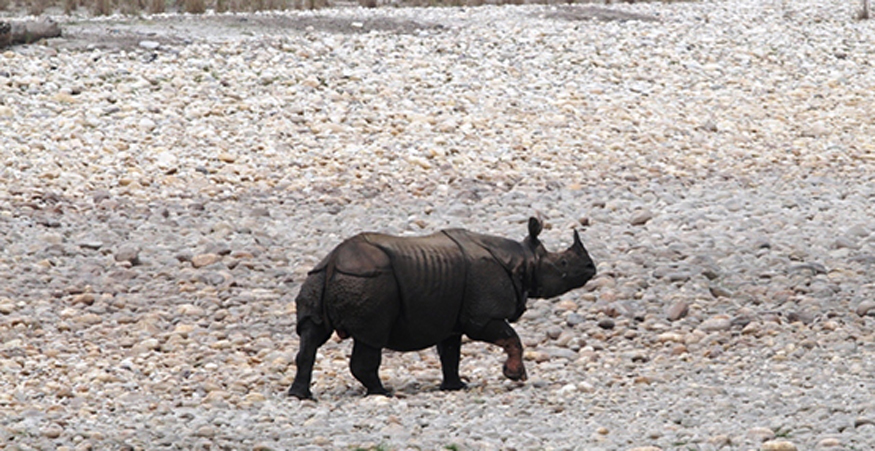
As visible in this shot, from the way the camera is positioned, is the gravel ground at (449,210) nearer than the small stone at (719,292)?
Yes

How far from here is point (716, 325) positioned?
10.4 metres

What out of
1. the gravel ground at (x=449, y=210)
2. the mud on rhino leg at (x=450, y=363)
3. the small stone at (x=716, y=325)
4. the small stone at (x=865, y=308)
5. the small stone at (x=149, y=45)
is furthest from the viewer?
the small stone at (x=149, y=45)

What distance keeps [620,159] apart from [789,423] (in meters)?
8.64

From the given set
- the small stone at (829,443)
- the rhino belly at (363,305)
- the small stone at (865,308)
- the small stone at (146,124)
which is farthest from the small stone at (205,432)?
the small stone at (146,124)

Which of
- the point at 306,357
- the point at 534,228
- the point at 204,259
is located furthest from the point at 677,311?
the point at 204,259

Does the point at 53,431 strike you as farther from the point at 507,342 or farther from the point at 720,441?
the point at 720,441

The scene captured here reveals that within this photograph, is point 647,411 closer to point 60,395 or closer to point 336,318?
point 336,318

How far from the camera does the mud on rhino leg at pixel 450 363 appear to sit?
29.6 ft

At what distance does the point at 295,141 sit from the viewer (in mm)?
15930

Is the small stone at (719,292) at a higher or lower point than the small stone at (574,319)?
higher

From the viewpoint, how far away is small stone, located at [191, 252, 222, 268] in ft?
40.9

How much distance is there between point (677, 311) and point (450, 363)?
250 cm

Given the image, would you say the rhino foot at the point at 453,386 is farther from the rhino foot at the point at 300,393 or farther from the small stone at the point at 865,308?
the small stone at the point at 865,308

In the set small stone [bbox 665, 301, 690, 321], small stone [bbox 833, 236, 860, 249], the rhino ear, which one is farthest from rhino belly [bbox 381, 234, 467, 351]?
small stone [bbox 833, 236, 860, 249]
